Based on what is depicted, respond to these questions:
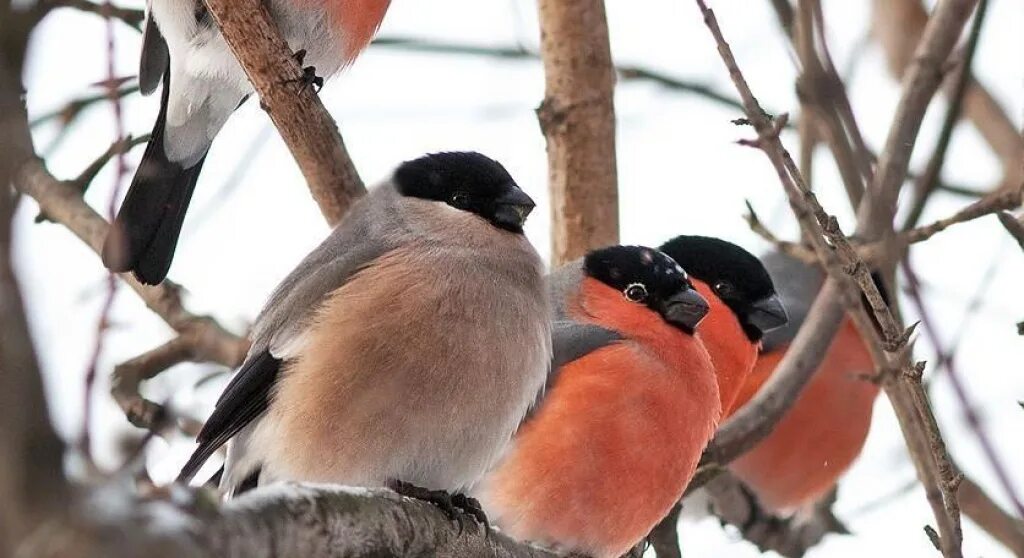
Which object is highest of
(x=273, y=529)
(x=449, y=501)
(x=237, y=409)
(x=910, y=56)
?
(x=910, y=56)

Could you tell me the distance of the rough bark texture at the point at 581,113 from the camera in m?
4.32

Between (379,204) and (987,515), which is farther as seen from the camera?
(987,515)

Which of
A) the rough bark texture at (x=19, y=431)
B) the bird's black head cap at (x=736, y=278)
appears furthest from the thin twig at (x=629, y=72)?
the rough bark texture at (x=19, y=431)

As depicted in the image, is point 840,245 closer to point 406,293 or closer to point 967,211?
point 967,211

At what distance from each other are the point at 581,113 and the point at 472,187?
1040 millimetres

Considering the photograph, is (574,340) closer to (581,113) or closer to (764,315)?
(581,113)

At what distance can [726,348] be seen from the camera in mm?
4797

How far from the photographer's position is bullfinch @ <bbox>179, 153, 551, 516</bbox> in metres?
2.81

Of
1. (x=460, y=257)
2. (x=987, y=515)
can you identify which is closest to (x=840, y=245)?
(x=460, y=257)

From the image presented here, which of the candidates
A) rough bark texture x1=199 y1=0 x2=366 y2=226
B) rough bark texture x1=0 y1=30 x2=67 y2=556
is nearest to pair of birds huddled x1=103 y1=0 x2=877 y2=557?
rough bark texture x1=199 y1=0 x2=366 y2=226

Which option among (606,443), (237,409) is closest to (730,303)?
(606,443)

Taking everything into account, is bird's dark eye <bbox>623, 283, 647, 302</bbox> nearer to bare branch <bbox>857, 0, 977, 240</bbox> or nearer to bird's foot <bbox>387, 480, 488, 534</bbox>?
bare branch <bbox>857, 0, 977, 240</bbox>

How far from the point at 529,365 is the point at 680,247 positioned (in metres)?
2.16

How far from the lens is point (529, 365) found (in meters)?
2.96
